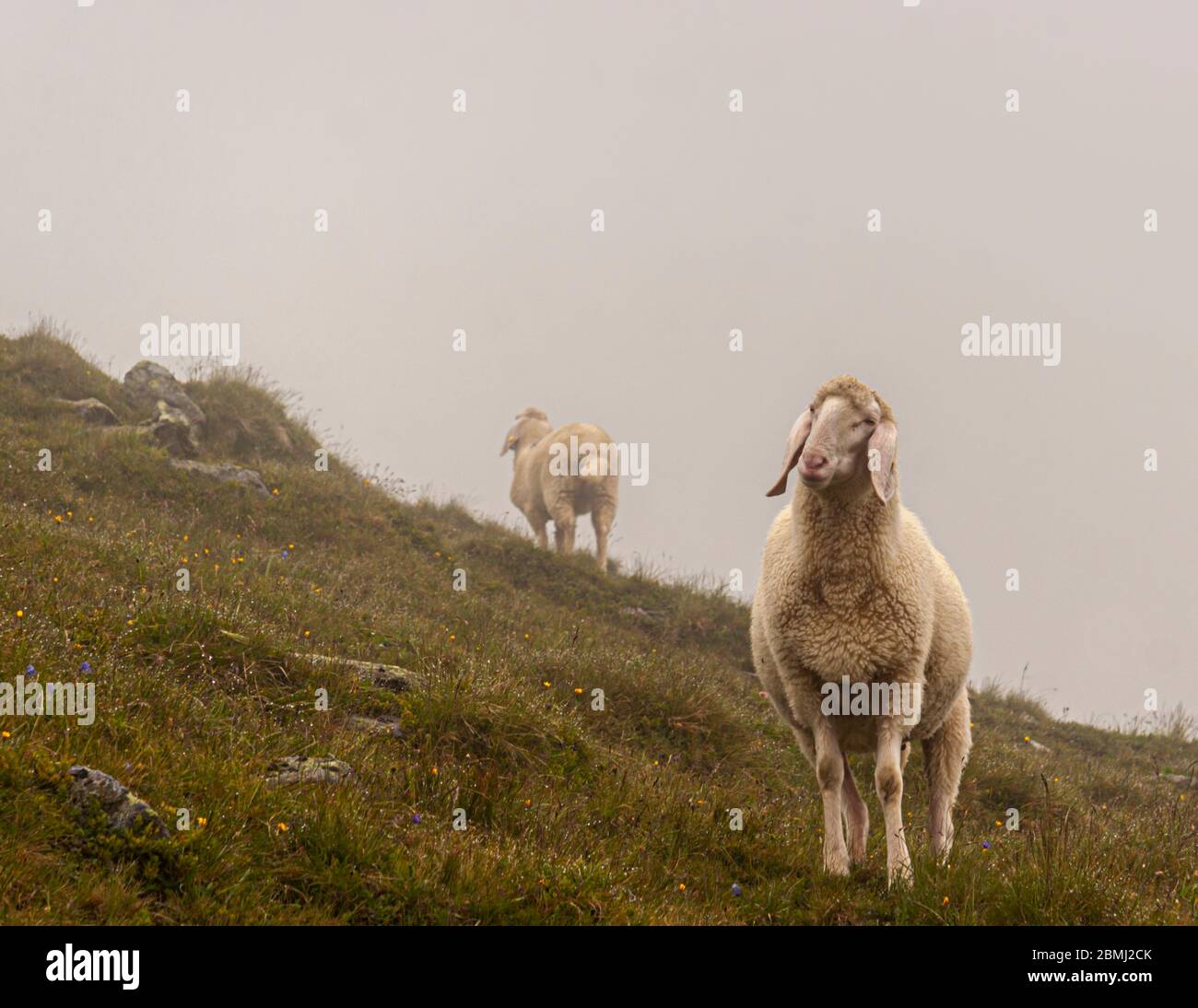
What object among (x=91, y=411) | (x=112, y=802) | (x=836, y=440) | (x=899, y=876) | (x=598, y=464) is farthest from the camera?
(x=598, y=464)

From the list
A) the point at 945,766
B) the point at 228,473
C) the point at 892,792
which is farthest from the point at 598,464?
the point at 892,792

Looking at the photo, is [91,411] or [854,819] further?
[91,411]

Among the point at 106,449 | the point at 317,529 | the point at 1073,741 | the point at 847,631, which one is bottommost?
the point at 1073,741

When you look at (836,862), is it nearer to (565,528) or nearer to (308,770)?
(308,770)

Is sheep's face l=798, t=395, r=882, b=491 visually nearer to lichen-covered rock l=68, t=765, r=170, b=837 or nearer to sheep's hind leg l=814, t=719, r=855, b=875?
sheep's hind leg l=814, t=719, r=855, b=875

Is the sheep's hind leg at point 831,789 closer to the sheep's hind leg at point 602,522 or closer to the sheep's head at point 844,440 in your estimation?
the sheep's head at point 844,440

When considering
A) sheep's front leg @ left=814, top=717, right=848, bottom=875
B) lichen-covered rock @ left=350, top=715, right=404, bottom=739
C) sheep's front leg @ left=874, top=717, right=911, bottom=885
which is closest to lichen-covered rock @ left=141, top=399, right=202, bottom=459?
lichen-covered rock @ left=350, top=715, right=404, bottom=739

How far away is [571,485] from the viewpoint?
60.9 ft

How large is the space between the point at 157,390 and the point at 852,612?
14.5 m

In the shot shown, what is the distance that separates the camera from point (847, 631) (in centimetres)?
584

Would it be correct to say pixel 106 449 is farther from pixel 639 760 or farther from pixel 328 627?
pixel 639 760
